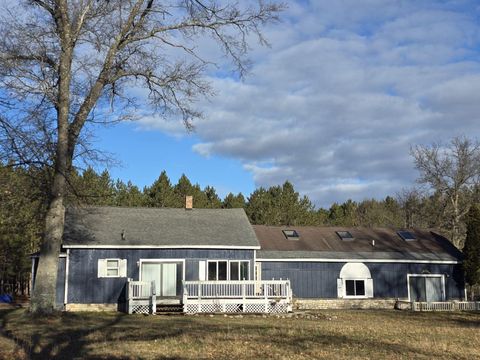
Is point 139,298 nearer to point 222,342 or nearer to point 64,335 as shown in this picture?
point 64,335

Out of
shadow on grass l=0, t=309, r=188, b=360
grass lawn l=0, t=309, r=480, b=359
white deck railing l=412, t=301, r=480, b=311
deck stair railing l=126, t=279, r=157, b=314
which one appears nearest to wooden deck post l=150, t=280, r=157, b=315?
deck stair railing l=126, t=279, r=157, b=314

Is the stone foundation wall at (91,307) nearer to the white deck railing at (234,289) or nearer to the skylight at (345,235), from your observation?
the white deck railing at (234,289)

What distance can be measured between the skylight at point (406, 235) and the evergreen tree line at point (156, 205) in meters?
7.02

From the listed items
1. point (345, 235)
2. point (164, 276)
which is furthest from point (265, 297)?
point (345, 235)

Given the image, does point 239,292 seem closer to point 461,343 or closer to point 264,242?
point 264,242

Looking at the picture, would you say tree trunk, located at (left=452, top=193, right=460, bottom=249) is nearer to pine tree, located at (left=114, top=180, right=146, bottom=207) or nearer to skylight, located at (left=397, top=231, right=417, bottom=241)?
skylight, located at (left=397, top=231, right=417, bottom=241)

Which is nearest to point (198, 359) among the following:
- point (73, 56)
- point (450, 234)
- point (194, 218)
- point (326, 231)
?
point (73, 56)

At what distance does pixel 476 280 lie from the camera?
105 feet

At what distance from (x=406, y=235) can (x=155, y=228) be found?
1650 centimetres

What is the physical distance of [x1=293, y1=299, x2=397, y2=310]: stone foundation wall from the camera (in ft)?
100

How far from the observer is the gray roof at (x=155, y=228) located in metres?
27.6

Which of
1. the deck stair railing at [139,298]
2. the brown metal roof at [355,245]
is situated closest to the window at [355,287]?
the brown metal roof at [355,245]

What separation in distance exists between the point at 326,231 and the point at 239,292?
430 inches

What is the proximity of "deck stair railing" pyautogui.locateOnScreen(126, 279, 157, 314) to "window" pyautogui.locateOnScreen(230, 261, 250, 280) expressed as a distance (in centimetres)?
462
